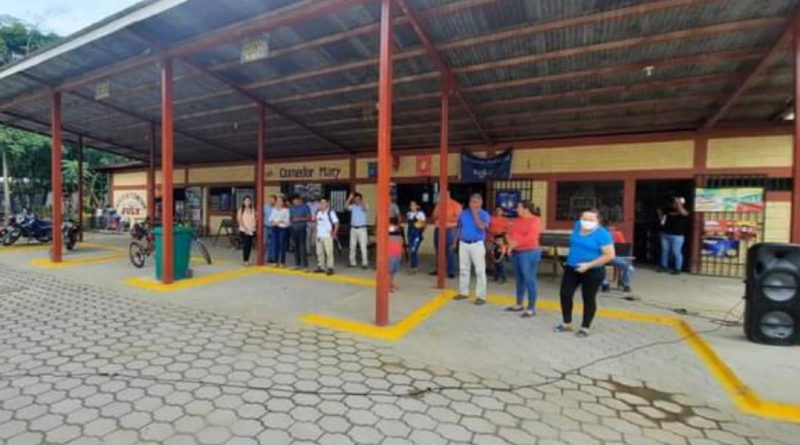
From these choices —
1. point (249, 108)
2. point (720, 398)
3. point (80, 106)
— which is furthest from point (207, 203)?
point (720, 398)

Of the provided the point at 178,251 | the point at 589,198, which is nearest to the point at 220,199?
the point at 178,251

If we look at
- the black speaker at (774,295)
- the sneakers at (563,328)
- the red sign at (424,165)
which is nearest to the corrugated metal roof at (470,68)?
the red sign at (424,165)

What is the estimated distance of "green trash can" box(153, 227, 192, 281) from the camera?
21.6 ft

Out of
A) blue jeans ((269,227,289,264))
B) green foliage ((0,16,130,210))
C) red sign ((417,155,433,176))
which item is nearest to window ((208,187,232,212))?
green foliage ((0,16,130,210))

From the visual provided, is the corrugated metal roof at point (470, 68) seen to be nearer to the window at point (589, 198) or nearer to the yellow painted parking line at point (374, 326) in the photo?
the window at point (589, 198)

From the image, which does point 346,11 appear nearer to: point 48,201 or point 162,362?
point 162,362

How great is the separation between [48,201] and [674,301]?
27142mm

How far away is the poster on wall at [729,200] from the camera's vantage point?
26.0 ft

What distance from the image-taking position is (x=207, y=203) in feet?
51.5

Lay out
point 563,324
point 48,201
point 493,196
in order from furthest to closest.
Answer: point 48,201 → point 493,196 → point 563,324

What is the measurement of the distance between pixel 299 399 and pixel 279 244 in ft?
19.0

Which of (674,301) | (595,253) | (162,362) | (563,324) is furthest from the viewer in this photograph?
(674,301)

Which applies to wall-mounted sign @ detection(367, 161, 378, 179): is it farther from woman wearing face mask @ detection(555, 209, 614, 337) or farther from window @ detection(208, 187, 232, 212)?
woman wearing face mask @ detection(555, 209, 614, 337)

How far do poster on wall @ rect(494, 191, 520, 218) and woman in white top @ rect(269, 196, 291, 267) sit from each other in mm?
5482
